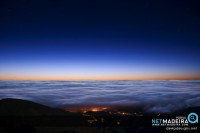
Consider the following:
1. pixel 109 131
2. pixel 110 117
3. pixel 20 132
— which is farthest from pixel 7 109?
pixel 110 117

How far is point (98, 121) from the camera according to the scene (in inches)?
356

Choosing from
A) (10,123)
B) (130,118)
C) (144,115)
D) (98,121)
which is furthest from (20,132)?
(144,115)

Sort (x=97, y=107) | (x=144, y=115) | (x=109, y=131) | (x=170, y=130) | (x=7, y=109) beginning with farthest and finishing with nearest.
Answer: (x=7, y=109) < (x=109, y=131) < (x=97, y=107) < (x=144, y=115) < (x=170, y=130)

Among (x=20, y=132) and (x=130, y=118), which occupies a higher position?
(x=130, y=118)

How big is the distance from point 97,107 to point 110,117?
6.51 ft

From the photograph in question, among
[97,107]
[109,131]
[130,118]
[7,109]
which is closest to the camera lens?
[130,118]

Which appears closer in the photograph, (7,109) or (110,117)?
(110,117)

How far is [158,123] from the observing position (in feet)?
21.8

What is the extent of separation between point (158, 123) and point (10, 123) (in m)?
6.36

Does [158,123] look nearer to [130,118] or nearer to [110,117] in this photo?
[130,118]

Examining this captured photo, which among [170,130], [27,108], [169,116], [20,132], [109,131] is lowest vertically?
[109,131]

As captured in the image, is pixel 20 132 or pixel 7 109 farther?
pixel 7 109

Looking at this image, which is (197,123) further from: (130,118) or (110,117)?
(110,117)

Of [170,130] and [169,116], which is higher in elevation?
[169,116]
